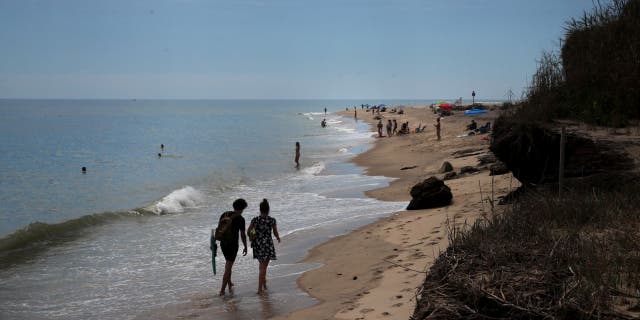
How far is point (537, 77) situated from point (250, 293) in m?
7.56

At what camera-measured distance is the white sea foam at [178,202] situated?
19.7m

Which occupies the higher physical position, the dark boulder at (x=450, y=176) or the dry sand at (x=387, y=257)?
the dark boulder at (x=450, y=176)

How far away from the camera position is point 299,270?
35.3ft

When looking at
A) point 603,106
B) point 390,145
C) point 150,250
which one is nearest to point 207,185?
point 150,250

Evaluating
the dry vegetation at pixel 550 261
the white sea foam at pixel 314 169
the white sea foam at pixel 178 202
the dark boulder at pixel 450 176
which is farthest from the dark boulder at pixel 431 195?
the white sea foam at pixel 314 169

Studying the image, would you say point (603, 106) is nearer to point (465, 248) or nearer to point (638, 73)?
point (638, 73)

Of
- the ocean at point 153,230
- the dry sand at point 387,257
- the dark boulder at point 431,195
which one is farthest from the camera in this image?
the dark boulder at point 431,195

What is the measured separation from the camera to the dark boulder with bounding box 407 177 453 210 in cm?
1427

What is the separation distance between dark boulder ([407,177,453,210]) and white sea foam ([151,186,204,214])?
29.7 ft

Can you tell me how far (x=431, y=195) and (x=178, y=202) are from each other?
34.6 feet

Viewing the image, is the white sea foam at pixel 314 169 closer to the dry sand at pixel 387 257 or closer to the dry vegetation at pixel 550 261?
the dry sand at pixel 387 257

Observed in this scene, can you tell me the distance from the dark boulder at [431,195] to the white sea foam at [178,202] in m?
9.04

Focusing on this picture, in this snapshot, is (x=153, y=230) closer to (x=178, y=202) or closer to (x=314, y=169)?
(x=178, y=202)

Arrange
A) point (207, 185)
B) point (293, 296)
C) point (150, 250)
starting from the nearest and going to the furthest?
point (293, 296) < point (150, 250) < point (207, 185)
